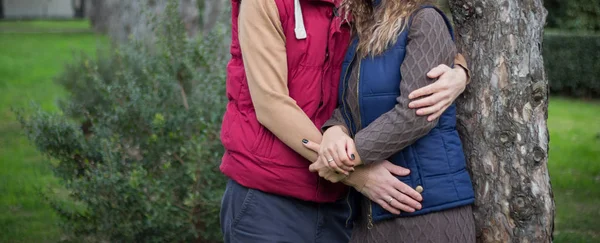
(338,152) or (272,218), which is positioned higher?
(338,152)

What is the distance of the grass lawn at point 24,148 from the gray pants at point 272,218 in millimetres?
2866

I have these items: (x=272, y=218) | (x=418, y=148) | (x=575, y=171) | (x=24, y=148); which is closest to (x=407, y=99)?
(x=418, y=148)

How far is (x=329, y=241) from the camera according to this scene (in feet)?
9.45

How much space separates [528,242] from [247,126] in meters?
1.07

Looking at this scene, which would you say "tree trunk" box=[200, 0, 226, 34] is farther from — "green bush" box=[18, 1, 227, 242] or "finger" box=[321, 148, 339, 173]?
"finger" box=[321, 148, 339, 173]

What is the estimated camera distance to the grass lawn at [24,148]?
626cm

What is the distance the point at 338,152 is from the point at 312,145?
0.11 meters

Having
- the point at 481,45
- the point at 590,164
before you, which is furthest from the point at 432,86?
the point at 590,164

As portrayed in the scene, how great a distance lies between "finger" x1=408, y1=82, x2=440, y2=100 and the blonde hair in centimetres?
18

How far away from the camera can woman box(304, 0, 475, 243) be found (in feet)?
8.13

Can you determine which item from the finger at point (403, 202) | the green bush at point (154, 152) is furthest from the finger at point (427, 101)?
the green bush at point (154, 152)

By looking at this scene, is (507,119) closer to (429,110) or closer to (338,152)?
(429,110)

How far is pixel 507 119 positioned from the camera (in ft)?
9.29

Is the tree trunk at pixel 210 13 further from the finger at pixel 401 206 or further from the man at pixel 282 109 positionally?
the finger at pixel 401 206
